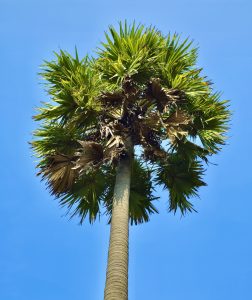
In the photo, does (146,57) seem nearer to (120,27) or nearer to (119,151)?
(120,27)

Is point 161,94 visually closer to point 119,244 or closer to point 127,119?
point 127,119

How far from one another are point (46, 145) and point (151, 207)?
2.94 m

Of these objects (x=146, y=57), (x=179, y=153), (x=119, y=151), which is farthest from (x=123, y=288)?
(x=146, y=57)

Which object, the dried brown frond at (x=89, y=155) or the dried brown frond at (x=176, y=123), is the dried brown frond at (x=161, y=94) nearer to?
the dried brown frond at (x=176, y=123)

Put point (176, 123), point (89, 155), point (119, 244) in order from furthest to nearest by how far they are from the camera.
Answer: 1. point (176, 123)
2. point (89, 155)
3. point (119, 244)

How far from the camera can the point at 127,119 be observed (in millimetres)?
11055

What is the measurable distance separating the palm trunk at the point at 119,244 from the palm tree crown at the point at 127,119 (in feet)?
2.12

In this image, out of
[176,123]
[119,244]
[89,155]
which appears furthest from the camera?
[176,123]

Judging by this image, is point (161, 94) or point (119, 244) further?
point (161, 94)

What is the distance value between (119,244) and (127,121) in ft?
10.3

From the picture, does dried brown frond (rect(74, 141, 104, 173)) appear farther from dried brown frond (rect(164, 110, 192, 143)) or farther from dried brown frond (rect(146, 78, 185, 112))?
dried brown frond (rect(146, 78, 185, 112))

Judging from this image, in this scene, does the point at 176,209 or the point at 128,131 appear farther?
the point at 176,209

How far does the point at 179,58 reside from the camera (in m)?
11.8

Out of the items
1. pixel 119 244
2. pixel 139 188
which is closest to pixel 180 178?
pixel 139 188
